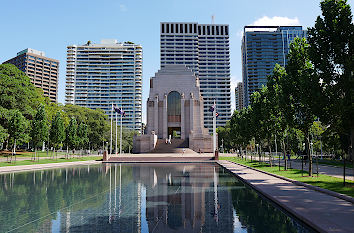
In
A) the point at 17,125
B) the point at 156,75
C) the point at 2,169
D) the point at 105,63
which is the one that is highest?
the point at 105,63

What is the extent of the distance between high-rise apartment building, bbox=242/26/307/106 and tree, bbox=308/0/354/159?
168005 millimetres

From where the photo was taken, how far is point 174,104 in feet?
238

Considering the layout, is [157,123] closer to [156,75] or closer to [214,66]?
[156,75]

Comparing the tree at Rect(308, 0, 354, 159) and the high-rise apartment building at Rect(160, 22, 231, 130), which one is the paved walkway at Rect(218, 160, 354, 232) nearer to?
the tree at Rect(308, 0, 354, 159)

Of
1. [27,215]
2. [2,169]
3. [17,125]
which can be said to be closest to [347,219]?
[27,215]

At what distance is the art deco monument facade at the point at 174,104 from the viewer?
70000 mm

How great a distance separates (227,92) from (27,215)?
165 meters

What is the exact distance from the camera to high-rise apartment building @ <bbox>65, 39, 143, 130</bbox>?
158 metres

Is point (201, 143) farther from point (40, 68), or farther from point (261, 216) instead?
point (40, 68)

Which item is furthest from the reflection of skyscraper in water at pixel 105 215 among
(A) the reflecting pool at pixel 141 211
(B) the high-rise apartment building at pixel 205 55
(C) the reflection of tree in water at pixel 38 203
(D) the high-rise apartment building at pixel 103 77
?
(B) the high-rise apartment building at pixel 205 55

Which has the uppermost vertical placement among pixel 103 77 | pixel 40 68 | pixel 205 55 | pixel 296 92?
pixel 205 55

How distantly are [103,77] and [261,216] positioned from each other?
159258 millimetres

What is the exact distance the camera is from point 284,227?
8164mm

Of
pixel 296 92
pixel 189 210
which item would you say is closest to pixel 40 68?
pixel 296 92
